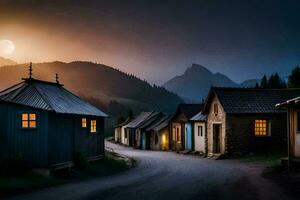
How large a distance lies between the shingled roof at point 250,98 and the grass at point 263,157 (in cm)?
382

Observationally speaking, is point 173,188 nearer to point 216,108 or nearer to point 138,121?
point 216,108

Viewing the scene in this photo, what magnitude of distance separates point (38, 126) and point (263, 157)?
18.5m

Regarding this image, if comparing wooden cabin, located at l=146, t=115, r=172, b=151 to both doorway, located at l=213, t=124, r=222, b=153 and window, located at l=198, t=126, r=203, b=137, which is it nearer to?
window, located at l=198, t=126, r=203, b=137

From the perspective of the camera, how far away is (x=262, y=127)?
1540 inches

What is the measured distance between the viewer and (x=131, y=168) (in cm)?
3192

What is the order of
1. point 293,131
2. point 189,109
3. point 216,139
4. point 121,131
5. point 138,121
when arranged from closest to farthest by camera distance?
point 293,131 < point 216,139 < point 189,109 < point 138,121 < point 121,131

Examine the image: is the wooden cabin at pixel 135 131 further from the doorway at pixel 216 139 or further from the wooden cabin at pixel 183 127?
the doorway at pixel 216 139

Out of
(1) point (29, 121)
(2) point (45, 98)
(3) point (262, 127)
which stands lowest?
(3) point (262, 127)

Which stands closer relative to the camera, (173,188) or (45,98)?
(173,188)

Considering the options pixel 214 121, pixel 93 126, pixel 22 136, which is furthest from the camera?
pixel 214 121

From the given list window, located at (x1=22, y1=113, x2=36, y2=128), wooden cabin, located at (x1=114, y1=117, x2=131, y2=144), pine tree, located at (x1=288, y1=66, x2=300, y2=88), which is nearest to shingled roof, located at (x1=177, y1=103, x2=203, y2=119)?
pine tree, located at (x1=288, y1=66, x2=300, y2=88)

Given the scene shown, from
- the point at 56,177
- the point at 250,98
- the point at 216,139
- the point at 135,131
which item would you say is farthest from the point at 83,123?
the point at 135,131

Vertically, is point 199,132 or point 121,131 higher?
point 199,132

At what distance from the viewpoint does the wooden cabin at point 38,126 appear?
2481cm
